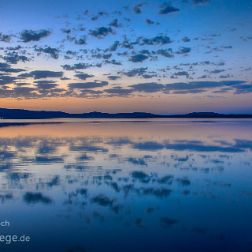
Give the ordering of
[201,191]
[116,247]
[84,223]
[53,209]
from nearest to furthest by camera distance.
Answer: [116,247]
[84,223]
[53,209]
[201,191]

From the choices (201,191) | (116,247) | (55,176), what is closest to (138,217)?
Answer: (116,247)

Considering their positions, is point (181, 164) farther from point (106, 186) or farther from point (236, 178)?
point (106, 186)

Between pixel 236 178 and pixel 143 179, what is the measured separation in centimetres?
417

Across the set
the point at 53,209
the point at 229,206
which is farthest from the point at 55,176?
the point at 229,206

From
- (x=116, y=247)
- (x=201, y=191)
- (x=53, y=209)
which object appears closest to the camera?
(x=116, y=247)

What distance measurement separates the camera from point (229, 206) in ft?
39.7

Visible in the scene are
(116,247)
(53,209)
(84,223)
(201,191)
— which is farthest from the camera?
(201,191)

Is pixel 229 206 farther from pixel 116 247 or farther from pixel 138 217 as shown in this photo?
pixel 116 247

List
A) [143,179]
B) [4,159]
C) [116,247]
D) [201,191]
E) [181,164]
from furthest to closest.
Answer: [4,159]
[181,164]
[143,179]
[201,191]
[116,247]

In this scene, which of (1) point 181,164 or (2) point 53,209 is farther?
(1) point 181,164

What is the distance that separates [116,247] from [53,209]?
373 centimetres

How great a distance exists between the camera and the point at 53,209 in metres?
11.7

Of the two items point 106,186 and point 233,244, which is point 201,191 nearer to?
point 106,186

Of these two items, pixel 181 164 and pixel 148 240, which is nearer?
pixel 148 240
